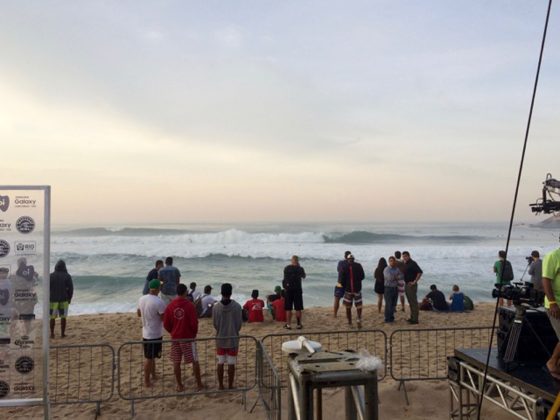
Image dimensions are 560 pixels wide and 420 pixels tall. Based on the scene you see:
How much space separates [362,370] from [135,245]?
164 ft

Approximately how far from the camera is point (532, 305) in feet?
16.3

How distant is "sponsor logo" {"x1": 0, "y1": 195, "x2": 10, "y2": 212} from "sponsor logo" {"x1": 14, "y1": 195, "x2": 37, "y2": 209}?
7cm

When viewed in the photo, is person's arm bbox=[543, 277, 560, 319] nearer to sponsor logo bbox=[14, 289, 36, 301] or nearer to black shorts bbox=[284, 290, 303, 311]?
sponsor logo bbox=[14, 289, 36, 301]

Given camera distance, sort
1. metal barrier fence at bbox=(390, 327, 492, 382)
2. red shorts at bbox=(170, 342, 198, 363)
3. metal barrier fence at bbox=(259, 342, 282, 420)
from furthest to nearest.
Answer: metal barrier fence at bbox=(390, 327, 492, 382) → red shorts at bbox=(170, 342, 198, 363) → metal barrier fence at bbox=(259, 342, 282, 420)

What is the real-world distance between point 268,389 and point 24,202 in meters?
3.79

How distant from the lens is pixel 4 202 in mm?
4594

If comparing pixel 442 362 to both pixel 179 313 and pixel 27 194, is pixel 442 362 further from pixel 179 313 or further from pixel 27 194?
pixel 27 194

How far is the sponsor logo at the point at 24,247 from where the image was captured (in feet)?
15.2

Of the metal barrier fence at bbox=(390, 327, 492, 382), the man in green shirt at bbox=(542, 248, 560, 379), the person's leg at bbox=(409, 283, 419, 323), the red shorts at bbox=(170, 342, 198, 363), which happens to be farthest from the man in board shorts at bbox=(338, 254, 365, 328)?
the man in green shirt at bbox=(542, 248, 560, 379)

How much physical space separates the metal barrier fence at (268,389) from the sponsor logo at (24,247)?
2.85 metres

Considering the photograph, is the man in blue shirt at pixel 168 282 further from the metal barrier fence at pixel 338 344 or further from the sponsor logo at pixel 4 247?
the sponsor logo at pixel 4 247

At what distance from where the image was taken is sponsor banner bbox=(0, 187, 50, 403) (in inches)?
180

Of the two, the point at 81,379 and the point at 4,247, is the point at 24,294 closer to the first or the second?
the point at 4,247

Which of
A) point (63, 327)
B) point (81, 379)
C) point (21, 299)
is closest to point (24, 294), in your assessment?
point (21, 299)
